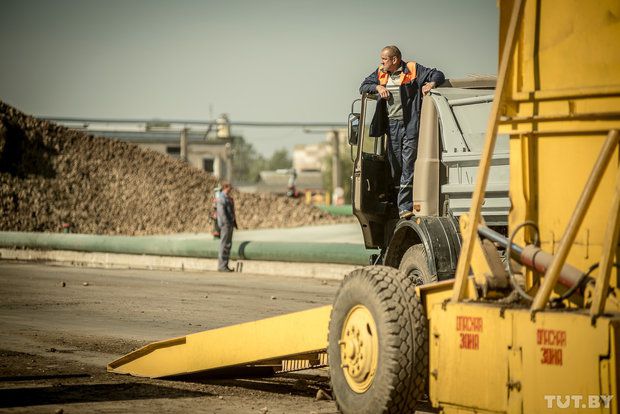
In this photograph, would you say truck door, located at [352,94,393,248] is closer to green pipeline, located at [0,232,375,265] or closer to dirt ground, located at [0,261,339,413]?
dirt ground, located at [0,261,339,413]

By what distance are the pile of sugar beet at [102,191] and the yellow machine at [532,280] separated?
32.3 m

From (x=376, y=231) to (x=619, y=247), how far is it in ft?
20.7

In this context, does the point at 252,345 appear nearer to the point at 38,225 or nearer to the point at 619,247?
the point at 619,247

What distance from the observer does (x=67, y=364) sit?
34.2ft

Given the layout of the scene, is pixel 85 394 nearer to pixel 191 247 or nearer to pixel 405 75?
pixel 405 75

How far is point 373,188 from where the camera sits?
40.1 feet

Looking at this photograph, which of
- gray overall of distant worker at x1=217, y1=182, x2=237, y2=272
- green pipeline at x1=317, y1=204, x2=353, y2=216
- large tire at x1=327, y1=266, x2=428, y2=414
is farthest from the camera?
green pipeline at x1=317, y1=204, x2=353, y2=216

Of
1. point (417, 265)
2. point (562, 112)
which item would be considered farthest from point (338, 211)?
point (562, 112)

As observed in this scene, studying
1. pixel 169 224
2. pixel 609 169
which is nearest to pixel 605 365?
pixel 609 169

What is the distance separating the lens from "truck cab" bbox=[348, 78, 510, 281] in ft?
33.3

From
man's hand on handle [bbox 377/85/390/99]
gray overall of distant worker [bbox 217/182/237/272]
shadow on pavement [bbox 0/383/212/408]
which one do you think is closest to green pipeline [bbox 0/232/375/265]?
gray overall of distant worker [bbox 217/182/237/272]

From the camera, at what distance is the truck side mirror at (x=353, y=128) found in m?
12.5

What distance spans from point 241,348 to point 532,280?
2.73m

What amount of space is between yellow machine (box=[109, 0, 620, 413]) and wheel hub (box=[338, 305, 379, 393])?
1 centimetres
